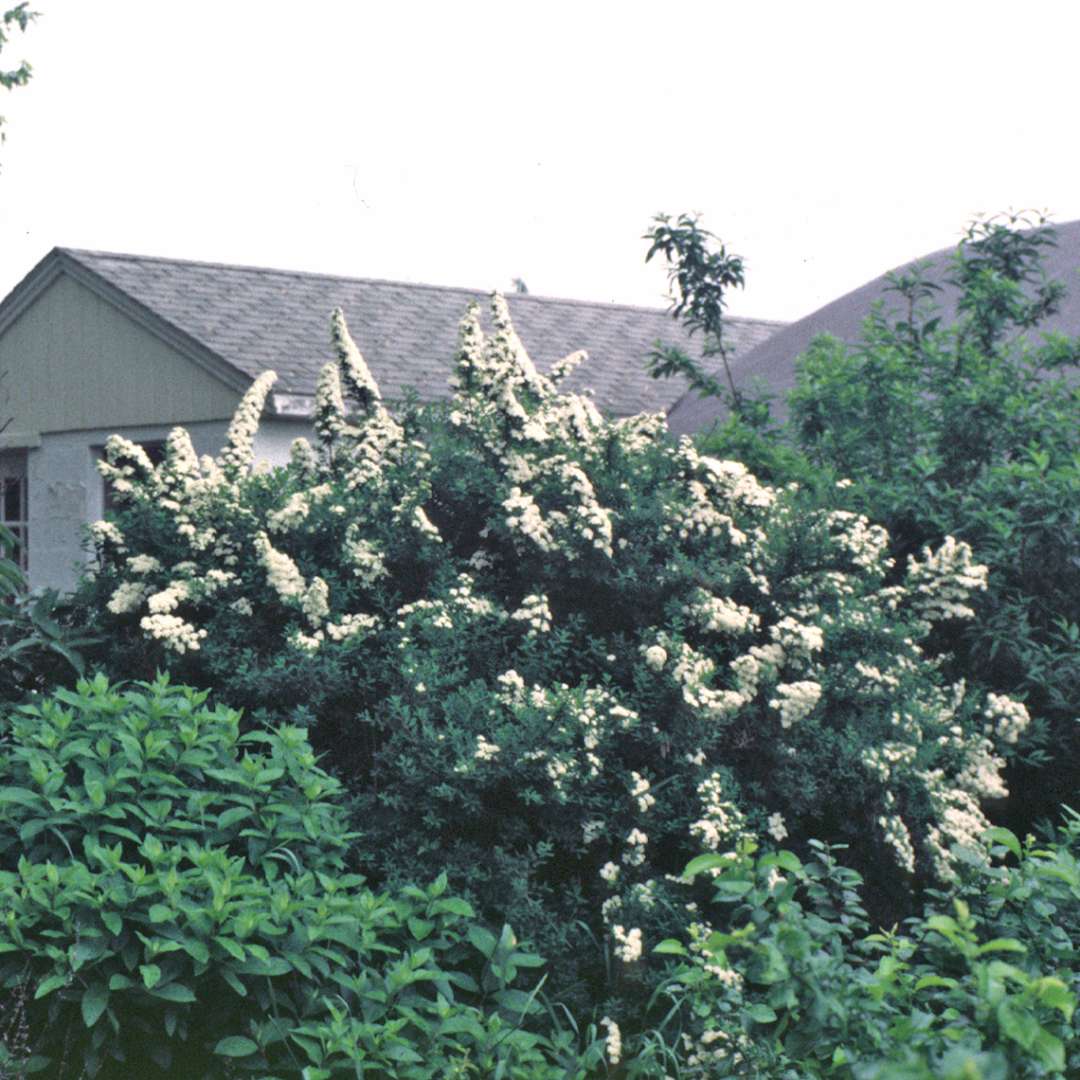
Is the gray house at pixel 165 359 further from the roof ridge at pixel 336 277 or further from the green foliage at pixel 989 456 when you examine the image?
the green foliage at pixel 989 456

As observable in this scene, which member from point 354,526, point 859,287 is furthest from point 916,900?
point 859,287

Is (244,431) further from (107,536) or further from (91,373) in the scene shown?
(91,373)

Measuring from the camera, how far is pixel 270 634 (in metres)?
5.92

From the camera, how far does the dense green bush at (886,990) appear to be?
2.82m

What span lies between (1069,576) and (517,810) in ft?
9.56

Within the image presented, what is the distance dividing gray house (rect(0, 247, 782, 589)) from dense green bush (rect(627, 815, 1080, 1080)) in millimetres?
9767

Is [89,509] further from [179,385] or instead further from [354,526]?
[354,526]

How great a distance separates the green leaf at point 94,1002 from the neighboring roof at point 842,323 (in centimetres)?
550

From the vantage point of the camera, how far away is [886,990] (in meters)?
3.26

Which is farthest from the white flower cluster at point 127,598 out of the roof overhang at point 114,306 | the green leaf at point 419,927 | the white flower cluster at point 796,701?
the roof overhang at point 114,306

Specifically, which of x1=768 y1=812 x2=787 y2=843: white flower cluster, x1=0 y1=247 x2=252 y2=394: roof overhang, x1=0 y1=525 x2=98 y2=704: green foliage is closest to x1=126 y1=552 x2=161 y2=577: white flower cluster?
x1=0 y1=525 x2=98 y2=704: green foliage

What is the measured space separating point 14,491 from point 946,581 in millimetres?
13018

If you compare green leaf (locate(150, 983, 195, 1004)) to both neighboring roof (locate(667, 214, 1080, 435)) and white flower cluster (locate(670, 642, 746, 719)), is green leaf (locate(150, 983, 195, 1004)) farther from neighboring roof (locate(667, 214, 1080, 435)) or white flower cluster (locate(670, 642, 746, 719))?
neighboring roof (locate(667, 214, 1080, 435))

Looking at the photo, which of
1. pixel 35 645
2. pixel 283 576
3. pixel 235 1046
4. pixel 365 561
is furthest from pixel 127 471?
pixel 235 1046
